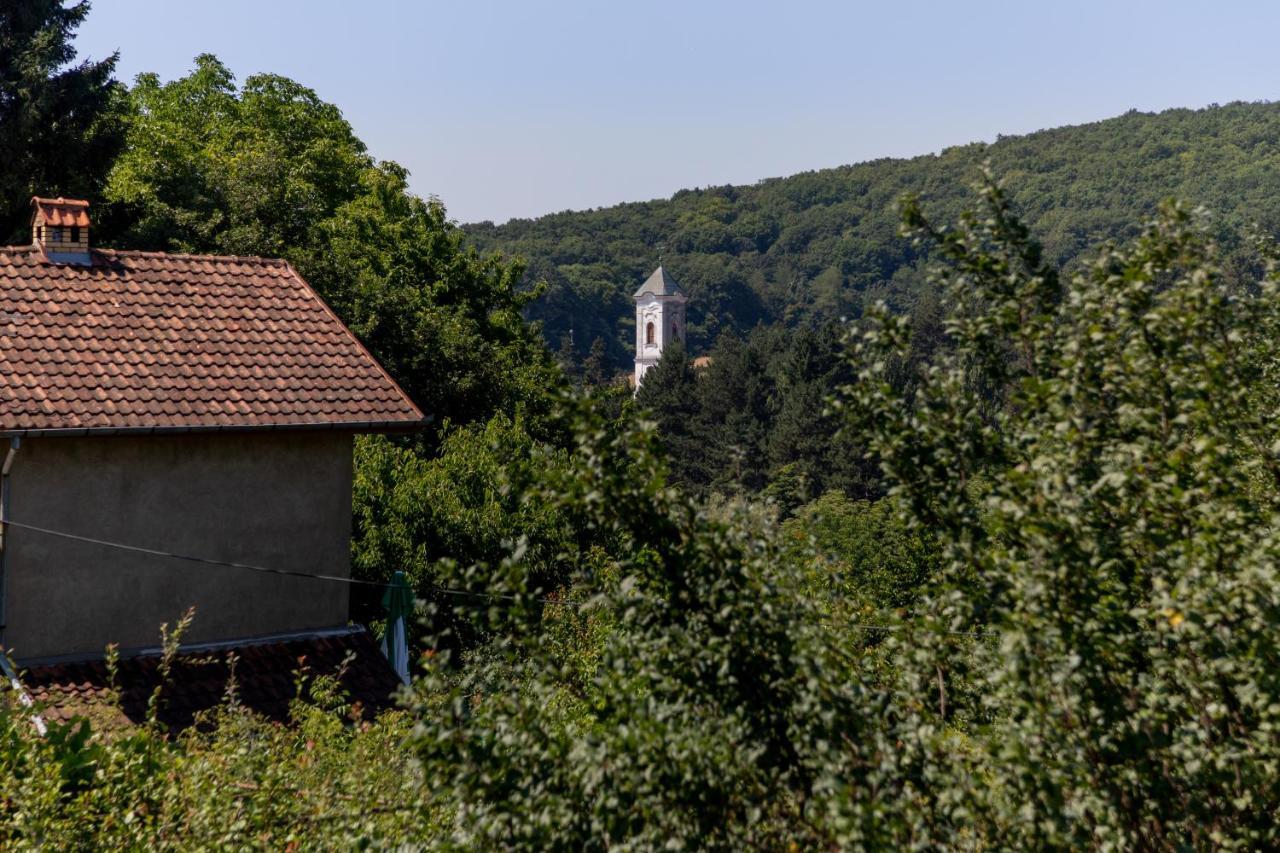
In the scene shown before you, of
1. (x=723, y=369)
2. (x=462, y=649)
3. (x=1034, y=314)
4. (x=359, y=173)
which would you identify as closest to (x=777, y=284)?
(x=723, y=369)

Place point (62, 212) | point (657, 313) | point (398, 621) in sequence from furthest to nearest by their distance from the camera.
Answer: point (657, 313), point (398, 621), point (62, 212)

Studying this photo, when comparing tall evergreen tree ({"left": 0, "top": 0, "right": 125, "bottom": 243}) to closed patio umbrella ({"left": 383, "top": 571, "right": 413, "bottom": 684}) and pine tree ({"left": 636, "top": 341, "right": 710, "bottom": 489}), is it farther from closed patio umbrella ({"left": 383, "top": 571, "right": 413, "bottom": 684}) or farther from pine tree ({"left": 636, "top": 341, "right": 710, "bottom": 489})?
pine tree ({"left": 636, "top": 341, "right": 710, "bottom": 489})

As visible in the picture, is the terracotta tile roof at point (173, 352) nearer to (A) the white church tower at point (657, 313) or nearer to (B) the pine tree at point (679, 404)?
(B) the pine tree at point (679, 404)

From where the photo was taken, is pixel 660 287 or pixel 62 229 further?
pixel 660 287

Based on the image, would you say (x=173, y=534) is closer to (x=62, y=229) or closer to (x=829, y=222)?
(x=62, y=229)

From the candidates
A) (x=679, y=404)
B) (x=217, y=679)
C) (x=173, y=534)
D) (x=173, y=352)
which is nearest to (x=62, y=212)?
(x=173, y=352)

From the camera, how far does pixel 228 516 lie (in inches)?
522

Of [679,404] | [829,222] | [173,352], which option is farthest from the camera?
[829,222]

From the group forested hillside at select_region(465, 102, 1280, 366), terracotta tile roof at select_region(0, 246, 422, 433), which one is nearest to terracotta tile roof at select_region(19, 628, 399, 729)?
terracotta tile roof at select_region(0, 246, 422, 433)

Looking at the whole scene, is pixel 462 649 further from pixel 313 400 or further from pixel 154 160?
pixel 154 160

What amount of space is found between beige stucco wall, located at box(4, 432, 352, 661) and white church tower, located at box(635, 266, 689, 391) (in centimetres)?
10221

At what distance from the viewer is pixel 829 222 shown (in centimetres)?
15875

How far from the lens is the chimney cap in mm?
14164

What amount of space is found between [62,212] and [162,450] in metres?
3.47
